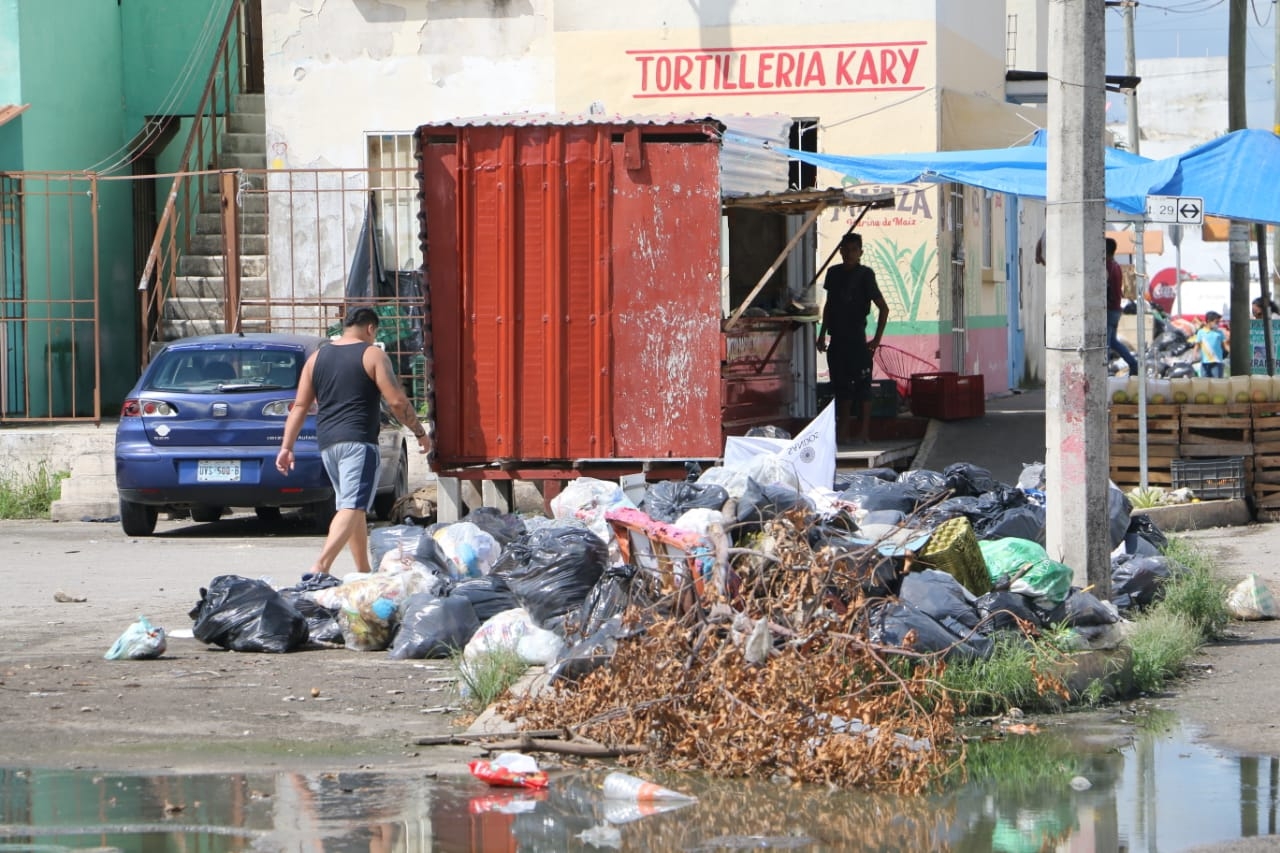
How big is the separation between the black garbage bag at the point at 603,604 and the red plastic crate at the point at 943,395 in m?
9.42

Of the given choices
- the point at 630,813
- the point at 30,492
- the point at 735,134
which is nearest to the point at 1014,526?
the point at 630,813

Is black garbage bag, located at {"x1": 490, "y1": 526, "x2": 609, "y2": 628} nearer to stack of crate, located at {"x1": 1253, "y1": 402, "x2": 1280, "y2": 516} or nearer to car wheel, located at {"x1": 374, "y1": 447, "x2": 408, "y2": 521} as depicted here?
car wheel, located at {"x1": 374, "y1": 447, "x2": 408, "y2": 521}

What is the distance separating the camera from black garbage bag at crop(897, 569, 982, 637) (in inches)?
284

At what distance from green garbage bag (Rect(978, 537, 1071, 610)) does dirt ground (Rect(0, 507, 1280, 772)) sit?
25.8 inches

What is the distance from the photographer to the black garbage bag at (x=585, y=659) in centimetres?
661

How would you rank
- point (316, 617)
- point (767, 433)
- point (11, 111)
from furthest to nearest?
point (11, 111)
point (767, 433)
point (316, 617)

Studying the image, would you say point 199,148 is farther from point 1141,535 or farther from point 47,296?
point 1141,535

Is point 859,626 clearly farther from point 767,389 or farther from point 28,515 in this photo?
point 28,515

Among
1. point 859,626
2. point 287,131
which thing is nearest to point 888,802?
point 859,626

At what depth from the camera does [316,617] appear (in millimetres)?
8609

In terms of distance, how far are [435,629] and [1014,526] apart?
3081 millimetres

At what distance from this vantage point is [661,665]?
242 inches

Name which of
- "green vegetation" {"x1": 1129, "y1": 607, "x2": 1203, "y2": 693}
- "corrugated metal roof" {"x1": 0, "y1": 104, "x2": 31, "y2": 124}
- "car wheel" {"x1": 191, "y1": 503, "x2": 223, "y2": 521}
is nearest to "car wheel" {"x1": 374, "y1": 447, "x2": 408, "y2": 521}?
"car wheel" {"x1": 191, "y1": 503, "x2": 223, "y2": 521}

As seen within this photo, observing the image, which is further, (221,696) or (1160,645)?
(1160,645)
